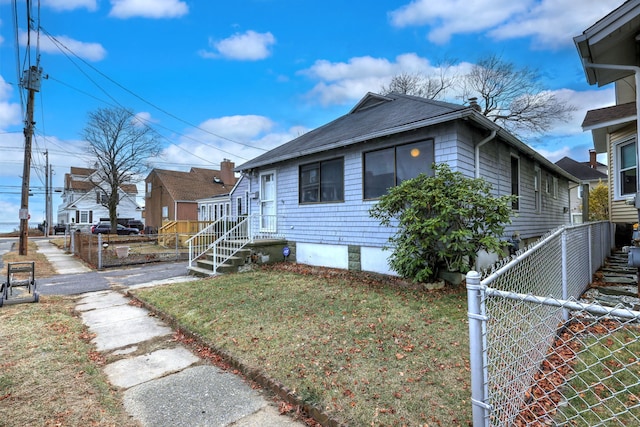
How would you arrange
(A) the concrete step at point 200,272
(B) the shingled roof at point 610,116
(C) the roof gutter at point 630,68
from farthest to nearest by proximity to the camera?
(A) the concrete step at point 200,272
(B) the shingled roof at point 610,116
(C) the roof gutter at point 630,68

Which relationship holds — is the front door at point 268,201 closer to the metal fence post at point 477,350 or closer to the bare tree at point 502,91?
the metal fence post at point 477,350

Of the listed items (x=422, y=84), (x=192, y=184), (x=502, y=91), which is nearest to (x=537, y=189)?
(x=502, y=91)

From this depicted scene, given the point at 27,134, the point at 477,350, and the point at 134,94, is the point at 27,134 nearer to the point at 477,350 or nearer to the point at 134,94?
the point at 134,94

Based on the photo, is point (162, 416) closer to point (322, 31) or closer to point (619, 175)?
point (619, 175)

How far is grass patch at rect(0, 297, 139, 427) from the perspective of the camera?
2.67 meters

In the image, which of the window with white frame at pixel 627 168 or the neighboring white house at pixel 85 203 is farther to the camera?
the neighboring white house at pixel 85 203

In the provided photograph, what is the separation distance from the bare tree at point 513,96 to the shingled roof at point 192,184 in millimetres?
23585

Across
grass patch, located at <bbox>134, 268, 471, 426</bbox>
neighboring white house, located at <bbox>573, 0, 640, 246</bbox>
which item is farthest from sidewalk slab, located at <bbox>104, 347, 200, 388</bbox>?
neighboring white house, located at <bbox>573, 0, 640, 246</bbox>

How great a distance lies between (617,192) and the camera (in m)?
8.88

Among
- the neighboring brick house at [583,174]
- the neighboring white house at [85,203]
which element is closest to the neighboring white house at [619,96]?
the neighboring brick house at [583,174]

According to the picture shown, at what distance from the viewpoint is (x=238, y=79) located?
17.0 m

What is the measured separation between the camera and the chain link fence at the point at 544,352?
5.29ft

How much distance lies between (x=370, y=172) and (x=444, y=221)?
2529 mm

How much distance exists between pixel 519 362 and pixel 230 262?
25.0 feet
